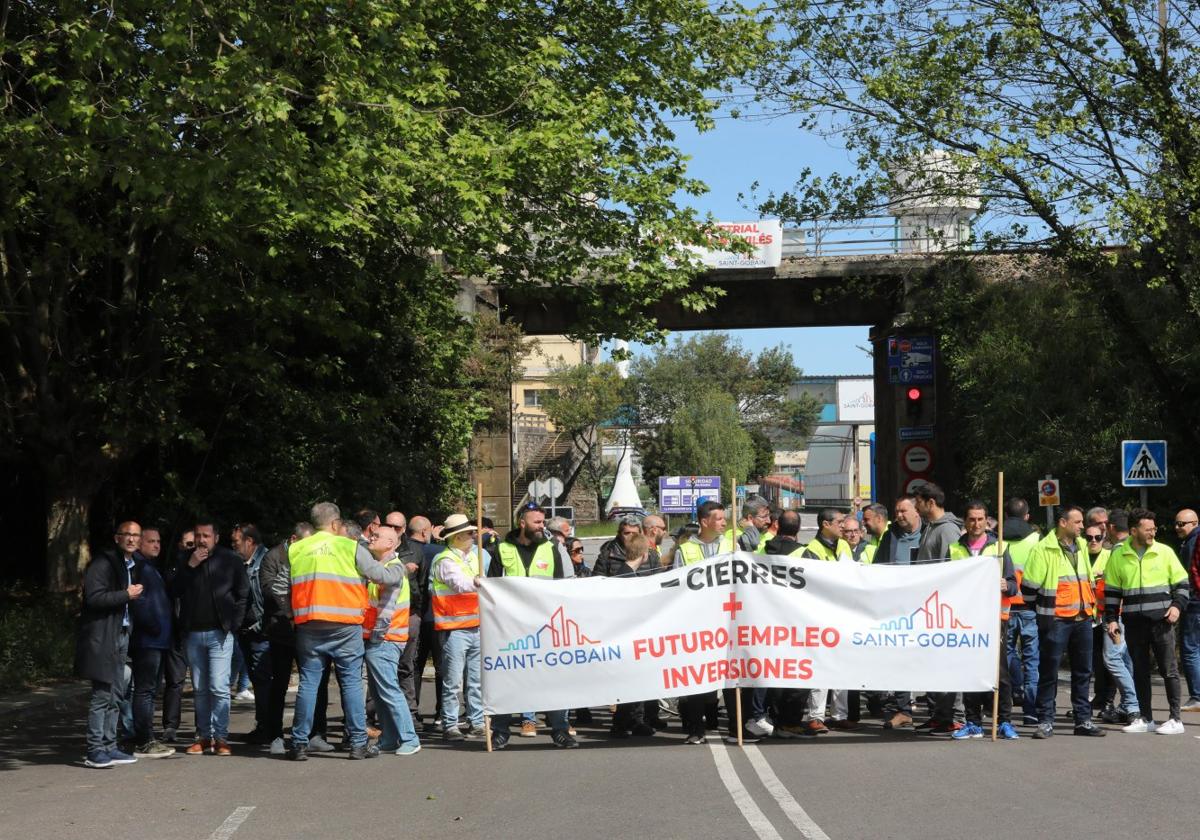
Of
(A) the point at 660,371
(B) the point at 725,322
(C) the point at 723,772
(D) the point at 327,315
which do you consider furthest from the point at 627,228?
(A) the point at 660,371

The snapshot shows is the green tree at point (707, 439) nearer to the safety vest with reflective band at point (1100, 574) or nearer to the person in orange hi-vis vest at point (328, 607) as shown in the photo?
the safety vest with reflective band at point (1100, 574)

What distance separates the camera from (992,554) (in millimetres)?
11984

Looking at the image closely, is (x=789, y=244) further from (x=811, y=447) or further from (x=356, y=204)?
(x=811, y=447)

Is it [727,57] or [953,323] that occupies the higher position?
[727,57]

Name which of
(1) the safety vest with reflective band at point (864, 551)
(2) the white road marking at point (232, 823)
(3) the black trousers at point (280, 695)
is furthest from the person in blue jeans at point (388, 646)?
(1) the safety vest with reflective band at point (864, 551)

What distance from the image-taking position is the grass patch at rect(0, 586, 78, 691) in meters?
16.3

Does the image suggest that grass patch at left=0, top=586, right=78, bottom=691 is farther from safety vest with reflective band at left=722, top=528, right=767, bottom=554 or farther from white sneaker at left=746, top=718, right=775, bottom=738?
white sneaker at left=746, top=718, right=775, bottom=738

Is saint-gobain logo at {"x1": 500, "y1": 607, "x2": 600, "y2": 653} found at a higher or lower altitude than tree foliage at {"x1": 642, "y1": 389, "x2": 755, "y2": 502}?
lower

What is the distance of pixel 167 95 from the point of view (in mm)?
12969

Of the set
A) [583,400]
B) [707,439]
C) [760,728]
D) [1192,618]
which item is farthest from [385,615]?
[707,439]

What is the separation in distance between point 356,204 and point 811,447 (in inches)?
2359

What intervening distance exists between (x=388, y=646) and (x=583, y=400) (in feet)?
202

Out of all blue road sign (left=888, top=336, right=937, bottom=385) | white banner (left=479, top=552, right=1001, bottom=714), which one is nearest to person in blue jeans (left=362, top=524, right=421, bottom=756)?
white banner (left=479, top=552, right=1001, bottom=714)

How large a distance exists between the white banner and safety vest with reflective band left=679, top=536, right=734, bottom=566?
807mm
